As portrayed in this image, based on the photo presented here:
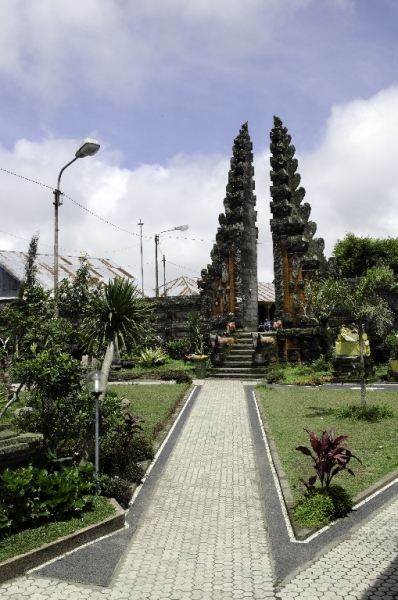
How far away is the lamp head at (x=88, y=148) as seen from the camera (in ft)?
48.9

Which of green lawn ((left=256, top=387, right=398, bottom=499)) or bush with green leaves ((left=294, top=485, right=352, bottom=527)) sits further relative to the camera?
green lawn ((left=256, top=387, right=398, bottom=499))

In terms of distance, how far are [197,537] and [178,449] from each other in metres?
5.16

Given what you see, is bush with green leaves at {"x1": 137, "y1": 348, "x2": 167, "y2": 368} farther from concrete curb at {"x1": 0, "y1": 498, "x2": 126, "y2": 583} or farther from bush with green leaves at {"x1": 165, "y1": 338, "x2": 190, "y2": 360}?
concrete curb at {"x1": 0, "y1": 498, "x2": 126, "y2": 583}

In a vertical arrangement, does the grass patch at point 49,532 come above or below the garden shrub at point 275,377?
below

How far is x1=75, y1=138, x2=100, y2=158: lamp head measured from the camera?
48.9 feet

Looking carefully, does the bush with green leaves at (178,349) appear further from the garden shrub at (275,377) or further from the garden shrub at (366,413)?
the garden shrub at (366,413)

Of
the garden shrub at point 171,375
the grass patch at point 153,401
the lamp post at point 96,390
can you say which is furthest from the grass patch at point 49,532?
the garden shrub at point 171,375

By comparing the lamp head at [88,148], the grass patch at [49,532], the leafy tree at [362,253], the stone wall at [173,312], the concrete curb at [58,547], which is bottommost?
the concrete curb at [58,547]

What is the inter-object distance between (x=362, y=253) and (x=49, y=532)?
4438cm

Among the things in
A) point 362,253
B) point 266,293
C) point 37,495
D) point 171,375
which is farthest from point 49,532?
point 362,253

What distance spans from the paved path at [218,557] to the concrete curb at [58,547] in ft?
0.51

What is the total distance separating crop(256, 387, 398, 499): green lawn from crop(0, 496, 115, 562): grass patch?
3.35 metres

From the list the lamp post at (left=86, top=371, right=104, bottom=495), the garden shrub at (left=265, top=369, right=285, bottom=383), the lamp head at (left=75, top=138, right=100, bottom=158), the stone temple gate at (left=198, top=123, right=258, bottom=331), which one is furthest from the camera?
the stone temple gate at (left=198, top=123, right=258, bottom=331)

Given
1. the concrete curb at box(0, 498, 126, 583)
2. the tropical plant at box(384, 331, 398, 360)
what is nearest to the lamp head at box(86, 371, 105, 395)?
the concrete curb at box(0, 498, 126, 583)
